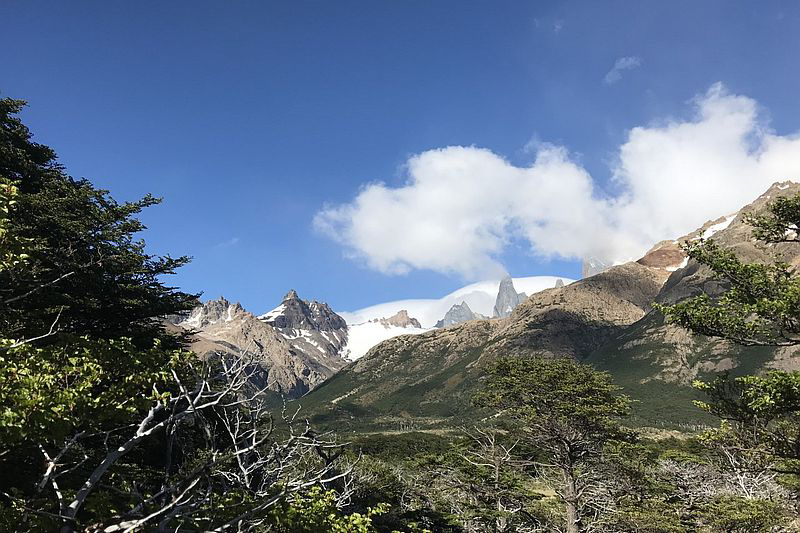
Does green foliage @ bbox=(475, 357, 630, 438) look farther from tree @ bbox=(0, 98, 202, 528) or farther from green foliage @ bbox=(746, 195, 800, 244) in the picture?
tree @ bbox=(0, 98, 202, 528)

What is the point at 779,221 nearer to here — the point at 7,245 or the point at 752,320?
the point at 752,320

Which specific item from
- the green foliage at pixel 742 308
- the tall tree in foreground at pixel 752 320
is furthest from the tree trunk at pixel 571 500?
the green foliage at pixel 742 308

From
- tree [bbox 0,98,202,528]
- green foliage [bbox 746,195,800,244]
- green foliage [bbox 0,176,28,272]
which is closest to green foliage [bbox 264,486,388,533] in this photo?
tree [bbox 0,98,202,528]

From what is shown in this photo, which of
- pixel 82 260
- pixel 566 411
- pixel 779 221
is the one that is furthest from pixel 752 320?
pixel 82 260

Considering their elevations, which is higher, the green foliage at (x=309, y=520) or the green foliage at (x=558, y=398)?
the green foliage at (x=558, y=398)

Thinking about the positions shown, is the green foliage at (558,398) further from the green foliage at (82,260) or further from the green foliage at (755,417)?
the green foliage at (82,260)

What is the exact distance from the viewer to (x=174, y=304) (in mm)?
25641

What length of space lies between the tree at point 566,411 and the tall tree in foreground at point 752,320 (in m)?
9.00

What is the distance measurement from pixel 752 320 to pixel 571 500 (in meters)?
13.9

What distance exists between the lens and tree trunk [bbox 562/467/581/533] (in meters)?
22.9

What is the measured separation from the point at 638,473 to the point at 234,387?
34384 mm

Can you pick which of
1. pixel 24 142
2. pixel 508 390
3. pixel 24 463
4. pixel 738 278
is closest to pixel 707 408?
pixel 738 278

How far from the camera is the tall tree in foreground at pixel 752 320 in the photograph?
13180mm

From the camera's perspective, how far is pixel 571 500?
899 inches
